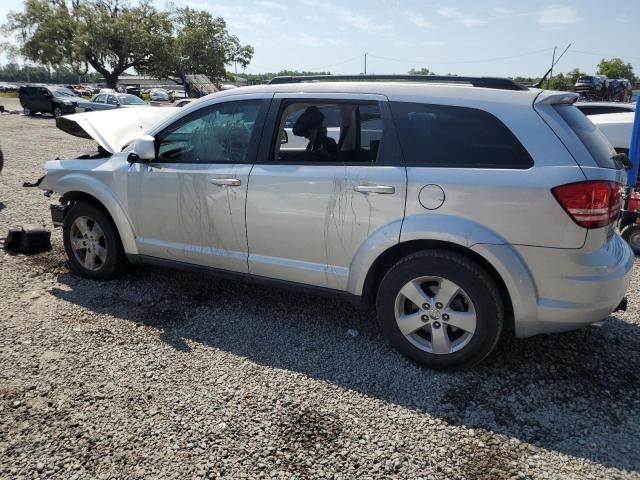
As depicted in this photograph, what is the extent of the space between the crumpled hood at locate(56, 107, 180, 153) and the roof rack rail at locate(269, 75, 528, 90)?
125cm

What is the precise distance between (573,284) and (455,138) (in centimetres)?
112

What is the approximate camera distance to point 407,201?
301 centimetres

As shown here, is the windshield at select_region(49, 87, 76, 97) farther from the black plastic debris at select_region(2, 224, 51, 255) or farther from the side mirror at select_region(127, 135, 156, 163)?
the side mirror at select_region(127, 135, 156, 163)

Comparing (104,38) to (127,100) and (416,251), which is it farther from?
(416,251)

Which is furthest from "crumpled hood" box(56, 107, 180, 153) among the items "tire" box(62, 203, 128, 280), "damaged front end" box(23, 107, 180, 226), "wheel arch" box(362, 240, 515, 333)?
"wheel arch" box(362, 240, 515, 333)

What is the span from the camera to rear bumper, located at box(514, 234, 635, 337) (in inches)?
108

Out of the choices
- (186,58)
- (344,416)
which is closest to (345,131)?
(344,416)

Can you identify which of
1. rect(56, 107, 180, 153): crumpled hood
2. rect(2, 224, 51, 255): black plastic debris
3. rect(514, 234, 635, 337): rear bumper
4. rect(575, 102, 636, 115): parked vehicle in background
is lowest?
rect(2, 224, 51, 255): black plastic debris

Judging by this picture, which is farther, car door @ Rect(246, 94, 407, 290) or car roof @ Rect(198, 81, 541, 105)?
car door @ Rect(246, 94, 407, 290)

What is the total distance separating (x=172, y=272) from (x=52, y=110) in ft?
87.3

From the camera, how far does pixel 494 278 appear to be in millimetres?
2980

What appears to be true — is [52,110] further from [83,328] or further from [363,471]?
[363,471]

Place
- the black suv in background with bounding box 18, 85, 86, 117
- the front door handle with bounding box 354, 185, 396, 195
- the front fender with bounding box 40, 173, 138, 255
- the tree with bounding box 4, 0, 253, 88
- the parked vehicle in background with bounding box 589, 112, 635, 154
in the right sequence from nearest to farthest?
1. the front door handle with bounding box 354, 185, 396, 195
2. the front fender with bounding box 40, 173, 138, 255
3. the parked vehicle in background with bounding box 589, 112, 635, 154
4. the black suv in background with bounding box 18, 85, 86, 117
5. the tree with bounding box 4, 0, 253, 88

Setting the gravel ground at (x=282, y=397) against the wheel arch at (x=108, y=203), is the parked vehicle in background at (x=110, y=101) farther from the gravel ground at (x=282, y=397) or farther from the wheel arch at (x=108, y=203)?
the gravel ground at (x=282, y=397)
